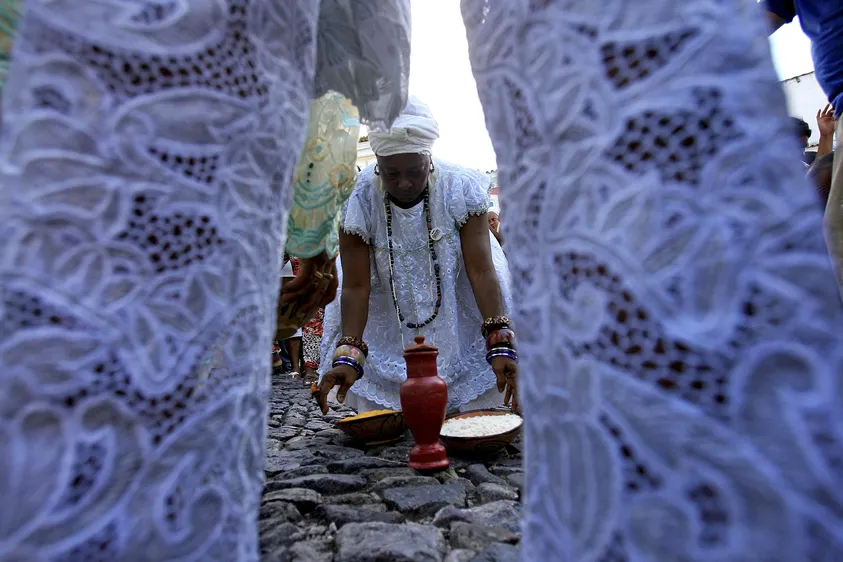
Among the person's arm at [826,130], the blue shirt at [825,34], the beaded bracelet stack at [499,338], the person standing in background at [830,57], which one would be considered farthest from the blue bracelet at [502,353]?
the person's arm at [826,130]

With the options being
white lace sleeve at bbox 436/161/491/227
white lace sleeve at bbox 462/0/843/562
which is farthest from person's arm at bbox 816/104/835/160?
white lace sleeve at bbox 462/0/843/562

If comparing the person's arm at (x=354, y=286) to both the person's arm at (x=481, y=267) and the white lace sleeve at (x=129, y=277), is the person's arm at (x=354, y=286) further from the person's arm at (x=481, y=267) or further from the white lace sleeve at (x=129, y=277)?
the white lace sleeve at (x=129, y=277)

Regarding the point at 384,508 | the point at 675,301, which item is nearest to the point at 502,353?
the point at 384,508

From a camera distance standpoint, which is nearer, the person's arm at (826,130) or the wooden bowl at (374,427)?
the wooden bowl at (374,427)

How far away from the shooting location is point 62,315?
572 millimetres

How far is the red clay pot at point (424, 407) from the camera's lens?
7.46 ft

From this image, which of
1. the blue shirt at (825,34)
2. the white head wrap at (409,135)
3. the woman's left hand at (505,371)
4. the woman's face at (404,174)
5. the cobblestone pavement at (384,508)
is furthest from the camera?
the woman's face at (404,174)

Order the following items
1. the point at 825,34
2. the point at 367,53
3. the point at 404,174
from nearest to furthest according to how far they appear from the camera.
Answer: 1. the point at 367,53
2. the point at 825,34
3. the point at 404,174

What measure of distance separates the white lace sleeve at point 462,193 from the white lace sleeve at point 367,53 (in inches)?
78.8

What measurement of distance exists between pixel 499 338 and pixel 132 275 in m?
2.26

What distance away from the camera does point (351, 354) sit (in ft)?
9.51

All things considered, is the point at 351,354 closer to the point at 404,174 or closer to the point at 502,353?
the point at 502,353

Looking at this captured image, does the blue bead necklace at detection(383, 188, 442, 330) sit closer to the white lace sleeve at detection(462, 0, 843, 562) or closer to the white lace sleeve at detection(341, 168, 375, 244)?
the white lace sleeve at detection(341, 168, 375, 244)

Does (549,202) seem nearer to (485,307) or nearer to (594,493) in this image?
(594,493)
